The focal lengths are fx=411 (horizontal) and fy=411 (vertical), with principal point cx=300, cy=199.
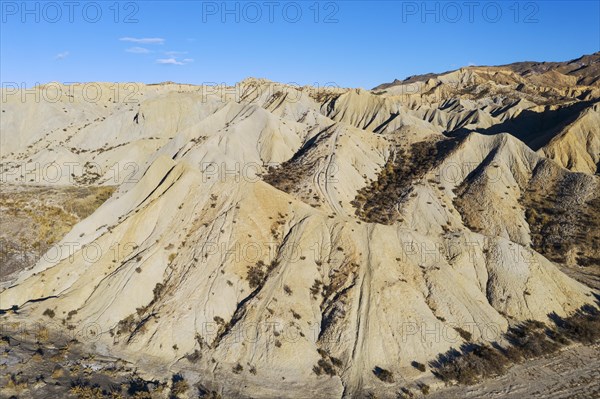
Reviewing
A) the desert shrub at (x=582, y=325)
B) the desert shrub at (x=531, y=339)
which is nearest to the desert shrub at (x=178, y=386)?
the desert shrub at (x=531, y=339)

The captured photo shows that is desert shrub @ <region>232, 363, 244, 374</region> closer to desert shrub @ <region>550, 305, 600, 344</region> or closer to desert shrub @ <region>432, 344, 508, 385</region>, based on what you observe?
desert shrub @ <region>432, 344, 508, 385</region>

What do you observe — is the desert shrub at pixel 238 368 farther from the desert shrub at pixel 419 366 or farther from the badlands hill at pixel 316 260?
the desert shrub at pixel 419 366

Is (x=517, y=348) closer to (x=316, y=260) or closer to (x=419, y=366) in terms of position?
(x=419, y=366)

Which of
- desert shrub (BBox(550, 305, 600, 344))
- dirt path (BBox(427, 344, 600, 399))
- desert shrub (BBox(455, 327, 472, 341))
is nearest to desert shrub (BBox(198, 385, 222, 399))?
dirt path (BBox(427, 344, 600, 399))

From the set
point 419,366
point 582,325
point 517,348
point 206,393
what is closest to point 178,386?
point 206,393

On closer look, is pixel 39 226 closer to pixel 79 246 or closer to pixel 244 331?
pixel 79 246

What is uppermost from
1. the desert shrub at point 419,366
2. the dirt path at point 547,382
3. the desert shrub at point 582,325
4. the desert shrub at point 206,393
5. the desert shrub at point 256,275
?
the desert shrub at point 256,275

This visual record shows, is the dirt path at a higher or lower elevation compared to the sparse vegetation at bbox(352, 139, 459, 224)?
lower

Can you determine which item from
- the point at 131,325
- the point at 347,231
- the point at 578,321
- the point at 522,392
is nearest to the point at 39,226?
the point at 131,325
